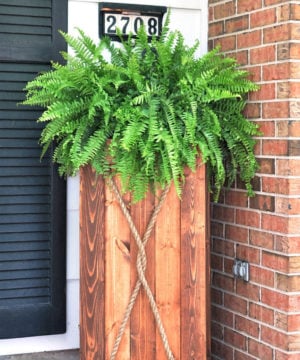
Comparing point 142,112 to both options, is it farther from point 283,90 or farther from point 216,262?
point 216,262

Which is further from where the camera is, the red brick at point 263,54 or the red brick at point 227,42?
the red brick at point 227,42

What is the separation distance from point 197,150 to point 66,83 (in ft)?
1.97

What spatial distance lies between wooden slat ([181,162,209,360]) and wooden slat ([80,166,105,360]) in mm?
344

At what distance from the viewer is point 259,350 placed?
2.81m

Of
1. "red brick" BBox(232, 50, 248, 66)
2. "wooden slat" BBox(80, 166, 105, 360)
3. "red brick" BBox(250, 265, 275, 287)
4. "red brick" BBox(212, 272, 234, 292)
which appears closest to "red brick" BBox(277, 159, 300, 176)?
"red brick" BBox(250, 265, 275, 287)

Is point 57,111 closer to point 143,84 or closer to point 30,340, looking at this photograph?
point 143,84

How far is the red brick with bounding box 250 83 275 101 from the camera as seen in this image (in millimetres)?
2721

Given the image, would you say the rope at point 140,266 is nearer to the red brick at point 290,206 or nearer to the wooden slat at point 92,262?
the wooden slat at point 92,262

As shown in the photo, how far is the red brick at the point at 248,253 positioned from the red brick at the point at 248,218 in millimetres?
107

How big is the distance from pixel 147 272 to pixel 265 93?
92cm

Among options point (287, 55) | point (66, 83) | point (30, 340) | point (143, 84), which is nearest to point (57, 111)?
point (66, 83)

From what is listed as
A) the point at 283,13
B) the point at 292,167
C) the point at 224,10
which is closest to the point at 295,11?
the point at 283,13

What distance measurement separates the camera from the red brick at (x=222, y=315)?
3034 mm

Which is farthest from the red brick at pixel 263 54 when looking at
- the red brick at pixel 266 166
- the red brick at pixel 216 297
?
the red brick at pixel 216 297
